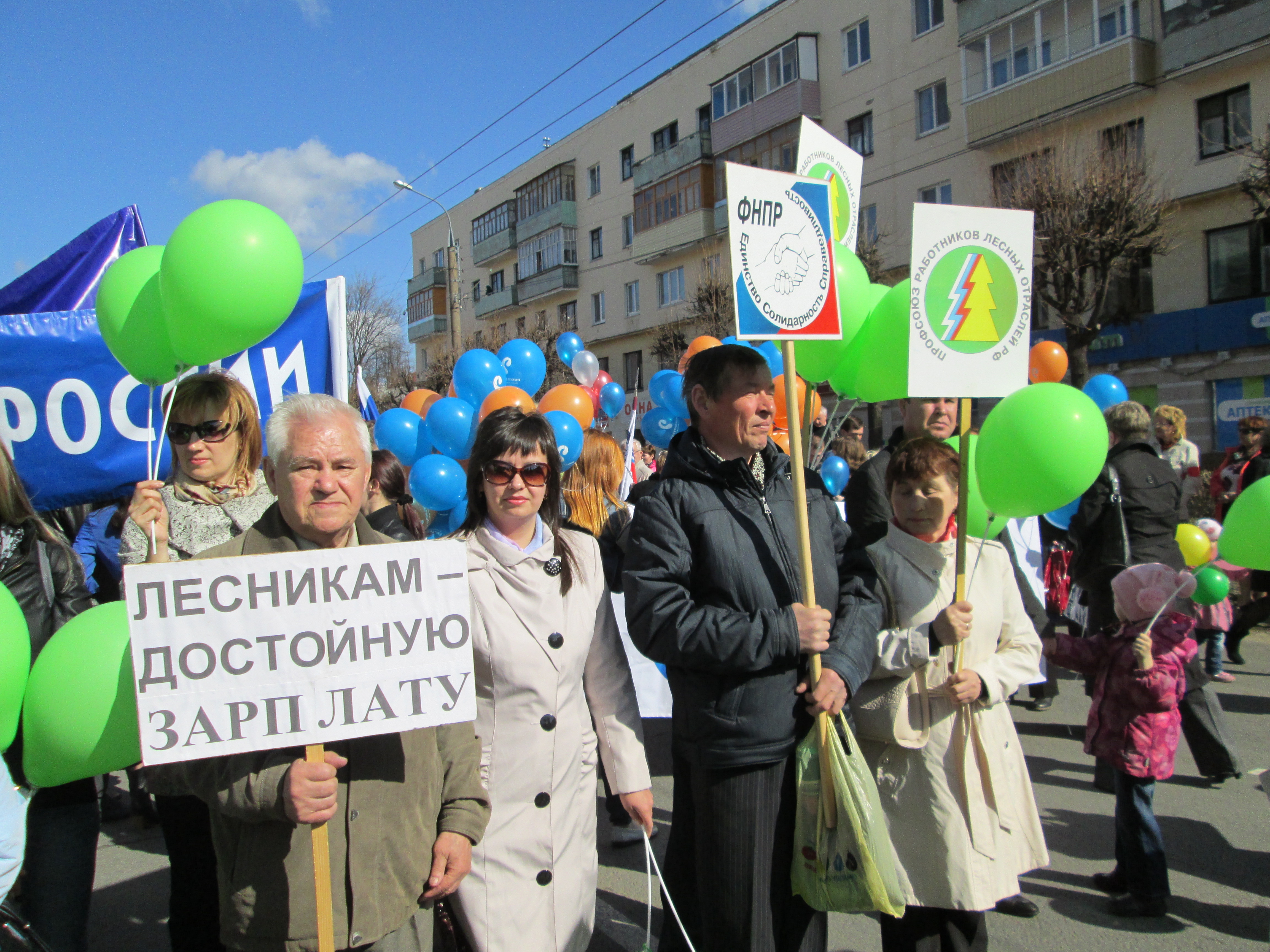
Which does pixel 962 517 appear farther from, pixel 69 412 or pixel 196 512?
pixel 69 412

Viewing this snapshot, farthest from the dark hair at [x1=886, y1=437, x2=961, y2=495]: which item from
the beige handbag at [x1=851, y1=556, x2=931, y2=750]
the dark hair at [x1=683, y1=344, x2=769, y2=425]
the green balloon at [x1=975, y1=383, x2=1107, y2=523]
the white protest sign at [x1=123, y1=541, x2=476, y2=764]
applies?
the white protest sign at [x1=123, y1=541, x2=476, y2=764]

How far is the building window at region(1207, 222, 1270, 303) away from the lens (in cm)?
1656

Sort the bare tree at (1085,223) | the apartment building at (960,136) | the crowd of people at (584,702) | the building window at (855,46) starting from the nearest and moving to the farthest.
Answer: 1. the crowd of people at (584,702)
2. the bare tree at (1085,223)
3. the apartment building at (960,136)
4. the building window at (855,46)

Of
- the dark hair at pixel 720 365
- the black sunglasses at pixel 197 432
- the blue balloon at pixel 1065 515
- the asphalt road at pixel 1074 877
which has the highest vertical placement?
the dark hair at pixel 720 365

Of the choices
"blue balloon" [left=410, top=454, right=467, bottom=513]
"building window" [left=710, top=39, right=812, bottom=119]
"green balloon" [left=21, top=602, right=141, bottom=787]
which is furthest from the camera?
"building window" [left=710, top=39, right=812, bottom=119]

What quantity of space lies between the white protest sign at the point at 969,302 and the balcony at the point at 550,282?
116 ft

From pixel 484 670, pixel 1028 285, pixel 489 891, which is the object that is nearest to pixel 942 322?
pixel 1028 285

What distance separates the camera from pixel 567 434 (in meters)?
5.40

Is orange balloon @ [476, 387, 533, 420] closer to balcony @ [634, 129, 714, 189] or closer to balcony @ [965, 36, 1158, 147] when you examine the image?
balcony @ [965, 36, 1158, 147]

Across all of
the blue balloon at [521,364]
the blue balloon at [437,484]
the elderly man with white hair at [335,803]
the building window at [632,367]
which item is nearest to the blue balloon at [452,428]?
the blue balloon at [437,484]

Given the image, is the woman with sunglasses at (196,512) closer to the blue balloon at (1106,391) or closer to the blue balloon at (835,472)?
the blue balloon at (1106,391)

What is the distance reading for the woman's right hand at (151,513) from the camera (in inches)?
91.2

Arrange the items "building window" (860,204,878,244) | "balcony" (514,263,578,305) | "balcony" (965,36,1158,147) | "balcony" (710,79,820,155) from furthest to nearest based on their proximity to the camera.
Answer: "balcony" (514,263,578,305) < "balcony" (710,79,820,155) < "building window" (860,204,878,244) < "balcony" (965,36,1158,147)

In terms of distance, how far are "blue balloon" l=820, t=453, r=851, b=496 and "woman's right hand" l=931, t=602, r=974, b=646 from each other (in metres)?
5.06
